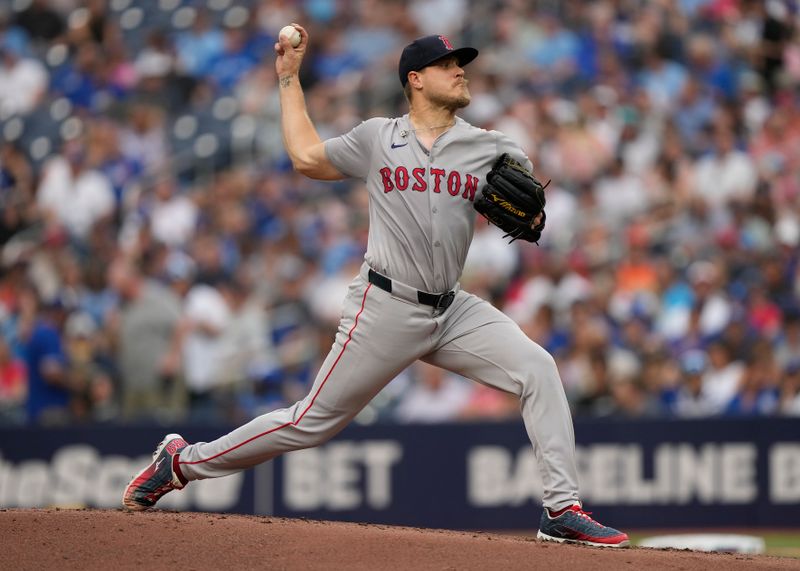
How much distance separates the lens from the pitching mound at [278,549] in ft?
18.2

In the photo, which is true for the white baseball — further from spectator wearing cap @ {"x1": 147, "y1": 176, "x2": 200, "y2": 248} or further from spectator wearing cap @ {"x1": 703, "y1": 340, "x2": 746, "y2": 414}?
spectator wearing cap @ {"x1": 147, "y1": 176, "x2": 200, "y2": 248}

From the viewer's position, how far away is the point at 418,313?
5.74 metres

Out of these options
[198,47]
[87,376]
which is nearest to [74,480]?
[87,376]

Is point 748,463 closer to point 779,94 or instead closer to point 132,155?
→ point 779,94

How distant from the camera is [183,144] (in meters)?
14.0

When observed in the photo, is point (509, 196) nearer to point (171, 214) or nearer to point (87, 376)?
point (87, 376)

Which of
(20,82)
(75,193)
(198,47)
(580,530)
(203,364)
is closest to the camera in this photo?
(580,530)

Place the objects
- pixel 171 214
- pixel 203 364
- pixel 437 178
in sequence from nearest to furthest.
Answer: pixel 437 178
pixel 203 364
pixel 171 214

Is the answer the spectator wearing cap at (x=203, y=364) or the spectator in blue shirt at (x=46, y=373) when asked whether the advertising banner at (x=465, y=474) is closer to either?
the spectator in blue shirt at (x=46, y=373)

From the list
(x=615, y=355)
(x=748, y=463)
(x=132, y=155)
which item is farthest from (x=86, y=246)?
(x=748, y=463)

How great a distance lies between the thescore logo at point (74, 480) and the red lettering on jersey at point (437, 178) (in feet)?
18.7

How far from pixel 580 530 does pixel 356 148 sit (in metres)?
1.84

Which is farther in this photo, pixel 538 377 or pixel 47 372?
pixel 47 372

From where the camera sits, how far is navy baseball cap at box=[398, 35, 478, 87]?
18.9 ft
